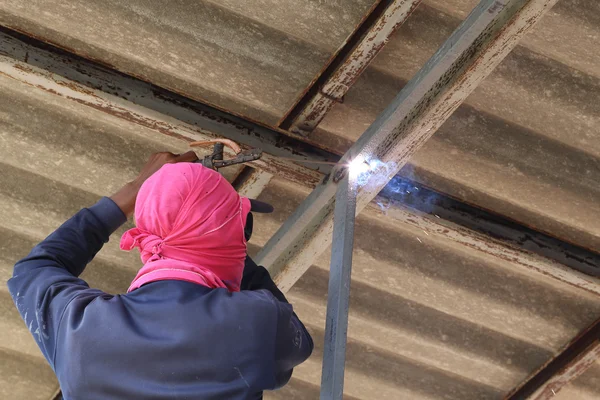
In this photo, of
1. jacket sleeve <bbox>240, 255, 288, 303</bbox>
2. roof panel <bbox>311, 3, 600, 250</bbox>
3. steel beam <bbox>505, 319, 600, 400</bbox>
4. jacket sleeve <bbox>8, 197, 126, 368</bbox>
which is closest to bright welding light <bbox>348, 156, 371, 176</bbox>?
roof panel <bbox>311, 3, 600, 250</bbox>

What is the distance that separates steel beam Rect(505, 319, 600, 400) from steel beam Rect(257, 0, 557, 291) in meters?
1.62

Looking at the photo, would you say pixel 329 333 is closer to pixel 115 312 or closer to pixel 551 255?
pixel 115 312

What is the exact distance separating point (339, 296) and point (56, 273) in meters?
0.87

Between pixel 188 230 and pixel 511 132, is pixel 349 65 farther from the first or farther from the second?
pixel 188 230

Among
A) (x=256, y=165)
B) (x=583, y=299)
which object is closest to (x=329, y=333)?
(x=256, y=165)

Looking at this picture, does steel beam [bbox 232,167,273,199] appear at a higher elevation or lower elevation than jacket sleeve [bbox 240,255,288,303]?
higher

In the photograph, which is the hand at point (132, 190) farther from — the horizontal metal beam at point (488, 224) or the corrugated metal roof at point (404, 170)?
the horizontal metal beam at point (488, 224)

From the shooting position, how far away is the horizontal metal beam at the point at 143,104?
3.09 meters

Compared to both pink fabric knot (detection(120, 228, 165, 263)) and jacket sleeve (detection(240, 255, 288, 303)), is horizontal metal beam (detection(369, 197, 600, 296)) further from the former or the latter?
pink fabric knot (detection(120, 228, 165, 263))

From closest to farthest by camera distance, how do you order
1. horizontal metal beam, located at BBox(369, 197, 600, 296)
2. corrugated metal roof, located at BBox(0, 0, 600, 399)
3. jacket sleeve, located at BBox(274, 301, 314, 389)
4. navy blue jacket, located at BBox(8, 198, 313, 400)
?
1. navy blue jacket, located at BBox(8, 198, 313, 400)
2. jacket sleeve, located at BBox(274, 301, 314, 389)
3. corrugated metal roof, located at BBox(0, 0, 600, 399)
4. horizontal metal beam, located at BBox(369, 197, 600, 296)

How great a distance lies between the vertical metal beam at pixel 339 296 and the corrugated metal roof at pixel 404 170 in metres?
0.59

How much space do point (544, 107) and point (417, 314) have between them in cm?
132

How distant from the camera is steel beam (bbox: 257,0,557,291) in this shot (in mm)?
2707

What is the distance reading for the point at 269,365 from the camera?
206 centimetres
